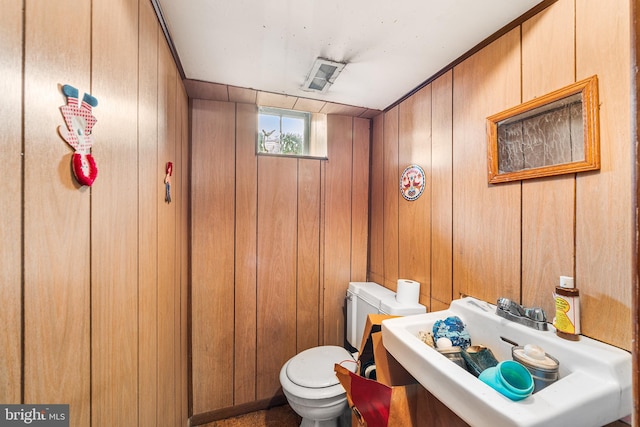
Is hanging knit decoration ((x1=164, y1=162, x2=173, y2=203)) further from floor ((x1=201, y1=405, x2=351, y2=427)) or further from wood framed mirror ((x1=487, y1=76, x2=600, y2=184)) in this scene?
floor ((x1=201, y1=405, x2=351, y2=427))

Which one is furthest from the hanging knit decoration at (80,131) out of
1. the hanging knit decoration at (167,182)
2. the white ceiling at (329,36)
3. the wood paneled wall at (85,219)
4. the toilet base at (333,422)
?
the toilet base at (333,422)

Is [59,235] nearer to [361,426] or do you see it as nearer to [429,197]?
[361,426]

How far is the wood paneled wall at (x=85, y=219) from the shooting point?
1.38 ft

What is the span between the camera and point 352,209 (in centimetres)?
212

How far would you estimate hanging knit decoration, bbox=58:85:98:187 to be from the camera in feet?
1.73

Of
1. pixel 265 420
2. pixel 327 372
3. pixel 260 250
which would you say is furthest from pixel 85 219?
pixel 265 420

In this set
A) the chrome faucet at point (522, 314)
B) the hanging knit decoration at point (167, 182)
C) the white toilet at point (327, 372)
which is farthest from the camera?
the white toilet at point (327, 372)

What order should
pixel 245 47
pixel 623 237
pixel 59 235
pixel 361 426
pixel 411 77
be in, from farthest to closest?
pixel 411 77
pixel 245 47
pixel 361 426
pixel 623 237
pixel 59 235

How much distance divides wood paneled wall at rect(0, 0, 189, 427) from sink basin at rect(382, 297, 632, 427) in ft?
3.16

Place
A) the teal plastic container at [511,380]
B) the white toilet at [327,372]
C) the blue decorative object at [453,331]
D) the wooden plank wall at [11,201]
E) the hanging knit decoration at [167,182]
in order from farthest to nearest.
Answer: the white toilet at [327,372], the hanging knit decoration at [167,182], the blue decorative object at [453,331], the teal plastic container at [511,380], the wooden plank wall at [11,201]

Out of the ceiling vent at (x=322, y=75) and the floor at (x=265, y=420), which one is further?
the floor at (x=265, y=420)

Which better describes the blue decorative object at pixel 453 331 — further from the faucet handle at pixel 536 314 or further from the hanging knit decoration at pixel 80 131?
the hanging knit decoration at pixel 80 131

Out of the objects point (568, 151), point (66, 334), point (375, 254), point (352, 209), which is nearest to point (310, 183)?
point (352, 209)

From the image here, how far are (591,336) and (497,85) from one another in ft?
3.49
